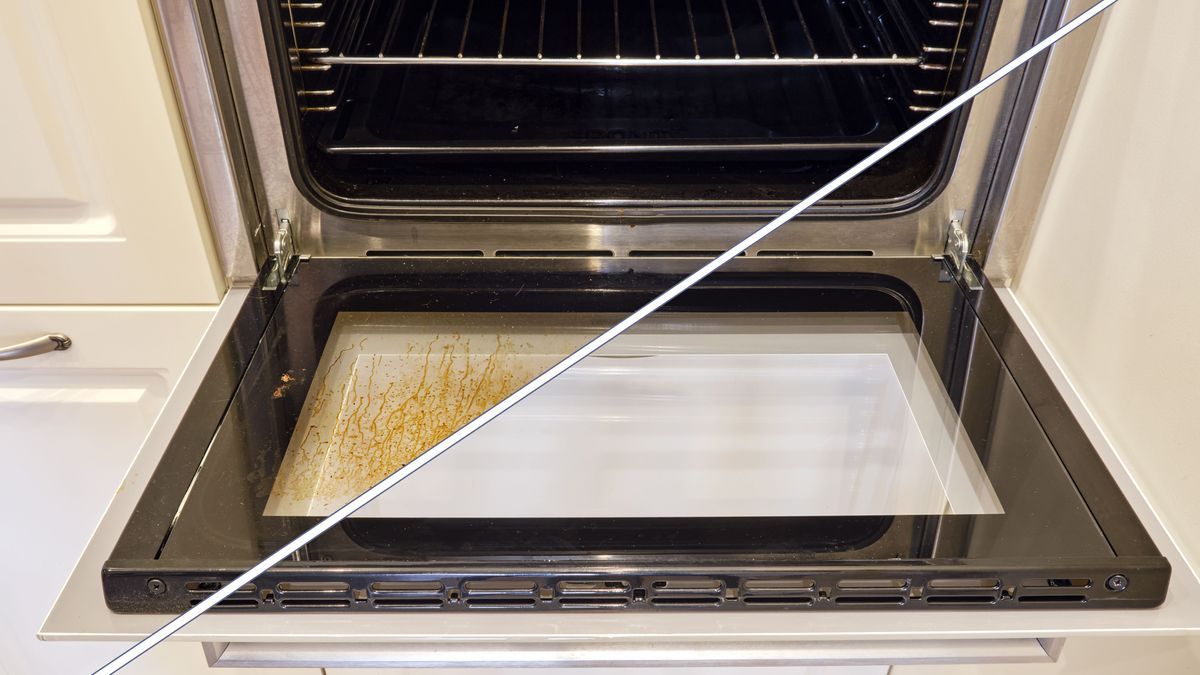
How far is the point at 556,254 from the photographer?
3.10ft

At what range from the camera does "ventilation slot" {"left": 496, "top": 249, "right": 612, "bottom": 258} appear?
0.94m

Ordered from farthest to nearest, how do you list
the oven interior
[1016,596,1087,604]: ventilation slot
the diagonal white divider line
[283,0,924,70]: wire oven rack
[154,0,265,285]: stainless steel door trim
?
[283,0,924,70]: wire oven rack < the oven interior < [154,0,265,285]: stainless steel door trim < [1016,596,1087,604]: ventilation slot < the diagonal white divider line

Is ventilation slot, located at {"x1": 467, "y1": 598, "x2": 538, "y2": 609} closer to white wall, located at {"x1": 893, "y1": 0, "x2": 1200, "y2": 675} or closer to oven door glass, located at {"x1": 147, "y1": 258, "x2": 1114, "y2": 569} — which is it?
oven door glass, located at {"x1": 147, "y1": 258, "x2": 1114, "y2": 569}

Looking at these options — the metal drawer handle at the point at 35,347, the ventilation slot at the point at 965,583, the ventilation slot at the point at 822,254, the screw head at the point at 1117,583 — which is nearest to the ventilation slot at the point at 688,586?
the ventilation slot at the point at 965,583

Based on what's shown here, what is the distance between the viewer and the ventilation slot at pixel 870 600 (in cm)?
68

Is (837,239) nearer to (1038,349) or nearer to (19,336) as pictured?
(1038,349)

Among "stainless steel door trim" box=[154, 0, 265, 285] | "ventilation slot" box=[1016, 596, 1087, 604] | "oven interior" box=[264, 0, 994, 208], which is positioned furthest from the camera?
"oven interior" box=[264, 0, 994, 208]

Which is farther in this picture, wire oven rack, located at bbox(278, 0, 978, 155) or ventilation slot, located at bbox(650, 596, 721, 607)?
wire oven rack, located at bbox(278, 0, 978, 155)

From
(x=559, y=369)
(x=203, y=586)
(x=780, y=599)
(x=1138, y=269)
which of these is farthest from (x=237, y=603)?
(x=1138, y=269)

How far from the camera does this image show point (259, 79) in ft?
2.72

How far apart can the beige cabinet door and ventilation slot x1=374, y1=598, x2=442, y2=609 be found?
0.39 m

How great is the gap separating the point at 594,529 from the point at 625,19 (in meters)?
0.65

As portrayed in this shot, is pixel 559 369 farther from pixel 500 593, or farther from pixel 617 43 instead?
pixel 617 43

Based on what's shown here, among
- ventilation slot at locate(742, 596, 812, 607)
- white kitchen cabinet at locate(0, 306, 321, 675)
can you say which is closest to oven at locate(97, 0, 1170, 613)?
ventilation slot at locate(742, 596, 812, 607)
